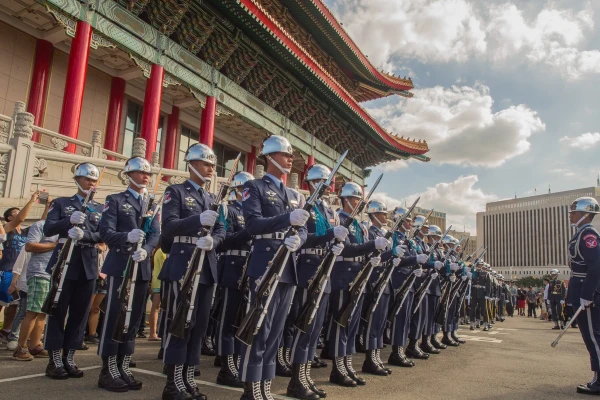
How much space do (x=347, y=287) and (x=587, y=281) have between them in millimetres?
2731

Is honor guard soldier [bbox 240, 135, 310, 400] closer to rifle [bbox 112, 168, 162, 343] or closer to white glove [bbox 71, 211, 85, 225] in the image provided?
rifle [bbox 112, 168, 162, 343]

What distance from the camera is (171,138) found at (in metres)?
17.0

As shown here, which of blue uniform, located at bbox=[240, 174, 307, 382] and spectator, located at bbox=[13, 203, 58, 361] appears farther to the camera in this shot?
spectator, located at bbox=[13, 203, 58, 361]

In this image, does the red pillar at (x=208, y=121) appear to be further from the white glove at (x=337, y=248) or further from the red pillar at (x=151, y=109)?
the white glove at (x=337, y=248)

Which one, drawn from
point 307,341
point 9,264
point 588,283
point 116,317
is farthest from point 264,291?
point 9,264

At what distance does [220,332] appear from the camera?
4918mm

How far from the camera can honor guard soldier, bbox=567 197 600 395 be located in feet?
17.1

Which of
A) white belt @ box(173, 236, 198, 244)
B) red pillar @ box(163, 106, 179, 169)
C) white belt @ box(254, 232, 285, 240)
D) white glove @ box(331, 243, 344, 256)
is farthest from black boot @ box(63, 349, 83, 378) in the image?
red pillar @ box(163, 106, 179, 169)

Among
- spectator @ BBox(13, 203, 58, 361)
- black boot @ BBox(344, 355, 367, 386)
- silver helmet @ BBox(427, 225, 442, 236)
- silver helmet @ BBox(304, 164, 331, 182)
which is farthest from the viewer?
silver helmet @ BBox(427, 225, 442, 236)

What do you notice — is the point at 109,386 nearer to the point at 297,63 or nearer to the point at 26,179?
the point at 26,179

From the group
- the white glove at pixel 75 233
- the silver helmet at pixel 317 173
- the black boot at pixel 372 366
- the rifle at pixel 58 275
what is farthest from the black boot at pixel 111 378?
the black boot at pixel 372 366

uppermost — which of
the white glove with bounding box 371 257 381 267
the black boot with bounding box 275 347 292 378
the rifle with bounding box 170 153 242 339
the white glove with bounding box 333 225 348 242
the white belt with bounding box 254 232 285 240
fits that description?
the white glove with bounding box 333 225 348 242

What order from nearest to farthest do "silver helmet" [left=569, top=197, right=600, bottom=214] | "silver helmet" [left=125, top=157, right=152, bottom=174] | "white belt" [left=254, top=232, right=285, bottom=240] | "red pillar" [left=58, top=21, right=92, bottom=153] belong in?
1. "white belt" [left=254, top=232, right=285, bottom=240]
2. "silver helmet" [left=125, top=157, right=152, bottom=174]
3. "silver helmet" [left=569, top=197, right=600, bottom=214]
4. "red pillar" [left=58, top=21, right=92, bottom=153]

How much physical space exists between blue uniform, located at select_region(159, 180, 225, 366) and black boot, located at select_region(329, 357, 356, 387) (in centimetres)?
154
